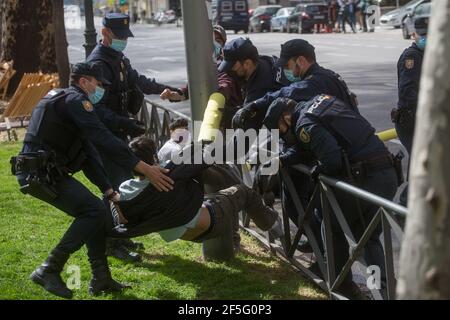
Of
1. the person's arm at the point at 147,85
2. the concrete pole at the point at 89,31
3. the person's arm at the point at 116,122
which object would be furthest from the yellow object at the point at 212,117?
the concrete pole at the point at 89,31

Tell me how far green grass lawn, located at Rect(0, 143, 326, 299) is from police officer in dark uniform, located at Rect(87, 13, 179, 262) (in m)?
0.22

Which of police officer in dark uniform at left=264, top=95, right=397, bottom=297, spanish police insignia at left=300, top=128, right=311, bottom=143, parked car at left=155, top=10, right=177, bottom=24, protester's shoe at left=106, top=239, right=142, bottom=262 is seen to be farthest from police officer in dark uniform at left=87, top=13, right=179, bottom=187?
parked car at left=155, top=10, right=177, bottom=24

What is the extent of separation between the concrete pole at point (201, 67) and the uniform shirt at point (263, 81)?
0.90ft

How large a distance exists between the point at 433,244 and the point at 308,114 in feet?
8.56

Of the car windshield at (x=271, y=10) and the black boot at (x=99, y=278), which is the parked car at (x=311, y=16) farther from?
the black boot at (x=99, y=278)

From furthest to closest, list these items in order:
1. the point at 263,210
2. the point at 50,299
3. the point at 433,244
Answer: the point at 263,210, the point at 50,299, the point at 433,244

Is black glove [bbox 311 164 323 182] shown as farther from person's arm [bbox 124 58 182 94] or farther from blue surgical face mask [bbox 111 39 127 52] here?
person's arm [bbox 124 58 182 94]

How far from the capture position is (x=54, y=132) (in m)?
5.58

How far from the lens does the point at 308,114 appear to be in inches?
206

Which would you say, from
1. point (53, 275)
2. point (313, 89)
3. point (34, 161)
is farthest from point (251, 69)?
point (53, 275)

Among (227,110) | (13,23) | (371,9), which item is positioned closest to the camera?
(227,110)

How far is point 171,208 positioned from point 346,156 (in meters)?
1.17
